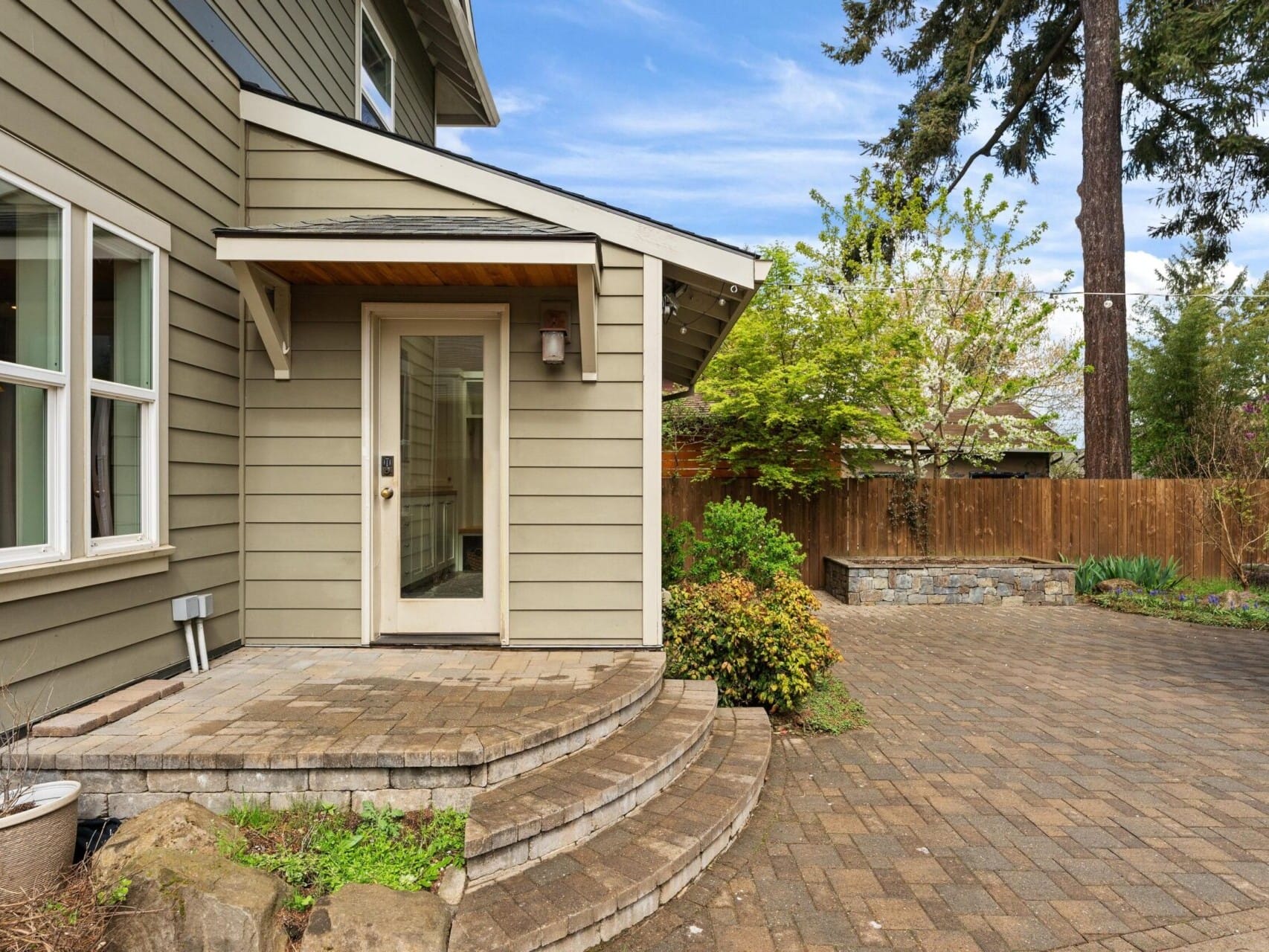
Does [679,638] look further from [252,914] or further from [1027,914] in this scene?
[252,914]

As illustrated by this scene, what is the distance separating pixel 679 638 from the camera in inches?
171

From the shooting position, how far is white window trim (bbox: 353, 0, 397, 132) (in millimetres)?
6160

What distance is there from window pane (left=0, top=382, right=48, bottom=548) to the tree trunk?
12674mm

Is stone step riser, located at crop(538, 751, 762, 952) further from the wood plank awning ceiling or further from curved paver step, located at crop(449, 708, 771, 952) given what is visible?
the wood plank awning ceiling

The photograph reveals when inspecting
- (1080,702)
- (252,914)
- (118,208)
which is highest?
(118,208)

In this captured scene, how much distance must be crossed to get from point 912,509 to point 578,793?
8.69 m

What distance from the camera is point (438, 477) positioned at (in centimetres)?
438

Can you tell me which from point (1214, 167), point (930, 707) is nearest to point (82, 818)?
point (930, 707)

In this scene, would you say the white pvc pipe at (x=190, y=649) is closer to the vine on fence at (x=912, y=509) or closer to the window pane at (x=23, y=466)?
the window pane at (x=23, y=466)

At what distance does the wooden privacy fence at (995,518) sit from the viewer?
1020 cm

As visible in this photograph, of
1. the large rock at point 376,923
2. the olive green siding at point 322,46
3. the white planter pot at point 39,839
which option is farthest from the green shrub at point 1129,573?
the white planter pot at point 39,839

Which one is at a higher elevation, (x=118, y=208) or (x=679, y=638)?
(x=118, y=208)

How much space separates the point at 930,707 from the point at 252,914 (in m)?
4.21

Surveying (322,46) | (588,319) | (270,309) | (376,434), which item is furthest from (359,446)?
(322,46)
